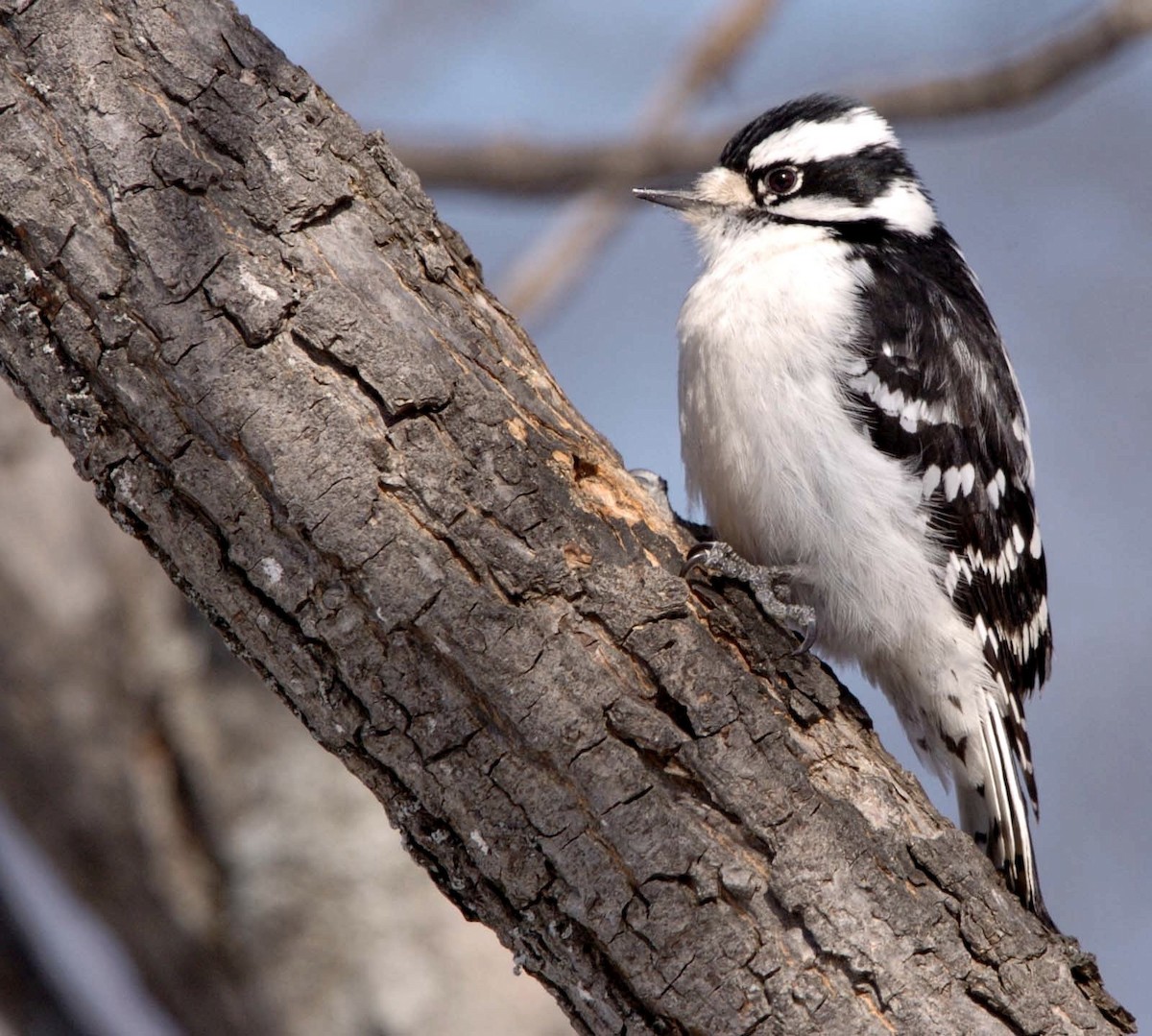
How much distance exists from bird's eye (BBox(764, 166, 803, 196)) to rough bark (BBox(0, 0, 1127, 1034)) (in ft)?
6.03

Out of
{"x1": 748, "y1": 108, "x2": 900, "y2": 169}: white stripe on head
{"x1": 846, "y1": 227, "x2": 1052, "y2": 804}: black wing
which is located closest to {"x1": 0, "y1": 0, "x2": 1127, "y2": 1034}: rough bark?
{"x1": 846, "y1": 227, "x2": 1052, "y2": 804}: black wing

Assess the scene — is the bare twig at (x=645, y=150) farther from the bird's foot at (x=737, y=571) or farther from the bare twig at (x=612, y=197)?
the bird's foot at (x=737, y=571)

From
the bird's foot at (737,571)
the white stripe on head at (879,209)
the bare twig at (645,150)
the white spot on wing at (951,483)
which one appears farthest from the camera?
the bare twig at (645,150)

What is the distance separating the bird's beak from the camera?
173 inches

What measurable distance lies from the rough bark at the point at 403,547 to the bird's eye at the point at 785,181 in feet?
6.03

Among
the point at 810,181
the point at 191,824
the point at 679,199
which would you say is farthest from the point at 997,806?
the point at 191,824

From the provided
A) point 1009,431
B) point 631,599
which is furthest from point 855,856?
point 1009,431

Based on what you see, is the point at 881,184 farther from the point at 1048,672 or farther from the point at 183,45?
the point at 183,45

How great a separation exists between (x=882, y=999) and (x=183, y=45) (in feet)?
7.82

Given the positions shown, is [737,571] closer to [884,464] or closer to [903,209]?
[884,464]

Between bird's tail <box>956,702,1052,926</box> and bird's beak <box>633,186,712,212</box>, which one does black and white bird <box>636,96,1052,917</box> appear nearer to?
bird's tail <box>956,702,1052,926</box>

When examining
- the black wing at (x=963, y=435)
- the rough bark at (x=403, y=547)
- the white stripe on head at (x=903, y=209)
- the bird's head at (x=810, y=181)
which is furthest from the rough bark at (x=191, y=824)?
the white stripe on head at (x=903, y=209)

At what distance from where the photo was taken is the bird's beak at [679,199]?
439 cm

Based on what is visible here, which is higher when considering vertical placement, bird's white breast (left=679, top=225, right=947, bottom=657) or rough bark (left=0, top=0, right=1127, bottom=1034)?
bird's white breast (left=679, top=225, right=947, bottom=657)
